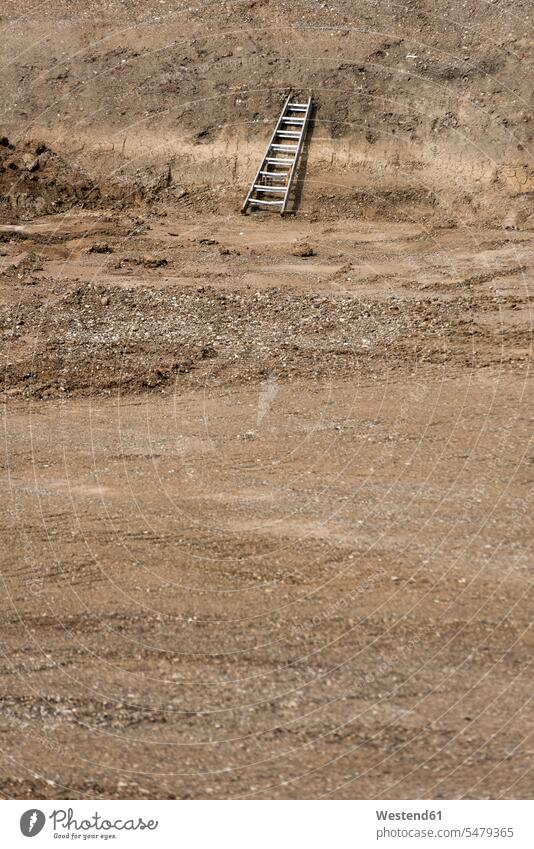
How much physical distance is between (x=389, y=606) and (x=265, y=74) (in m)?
15.7

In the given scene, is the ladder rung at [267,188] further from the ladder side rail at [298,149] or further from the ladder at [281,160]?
the ladder side rail at [298,149]

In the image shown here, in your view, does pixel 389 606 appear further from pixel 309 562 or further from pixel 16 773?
pixel 16 773

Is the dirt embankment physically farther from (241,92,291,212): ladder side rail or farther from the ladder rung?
the ladder rung

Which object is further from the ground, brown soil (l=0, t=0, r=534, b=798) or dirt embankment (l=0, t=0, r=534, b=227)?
dirt embankment (l=0, t=0, r=534, b=227)

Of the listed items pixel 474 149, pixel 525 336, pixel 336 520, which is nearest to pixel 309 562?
pixel 336 520

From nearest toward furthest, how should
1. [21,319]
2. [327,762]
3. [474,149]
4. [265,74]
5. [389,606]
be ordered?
[327,762] < [389,606] < [21,319] < [474,149] < [265,74]

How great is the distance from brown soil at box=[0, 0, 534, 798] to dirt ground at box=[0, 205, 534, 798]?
35 mm

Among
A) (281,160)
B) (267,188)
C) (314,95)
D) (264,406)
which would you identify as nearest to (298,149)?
(281,160)

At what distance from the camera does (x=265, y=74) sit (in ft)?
66.5

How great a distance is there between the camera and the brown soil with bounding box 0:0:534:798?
24.4ft

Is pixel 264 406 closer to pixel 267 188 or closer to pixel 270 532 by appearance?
pixel 270 532

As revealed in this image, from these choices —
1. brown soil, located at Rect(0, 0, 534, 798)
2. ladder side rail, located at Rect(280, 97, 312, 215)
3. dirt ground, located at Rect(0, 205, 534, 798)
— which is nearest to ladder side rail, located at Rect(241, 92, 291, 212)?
brown soil, located at Rect(0, 0, 534, 798)

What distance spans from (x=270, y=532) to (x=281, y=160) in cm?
1198

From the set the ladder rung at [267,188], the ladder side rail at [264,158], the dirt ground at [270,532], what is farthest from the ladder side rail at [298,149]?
the dirt ground at [270,532]
